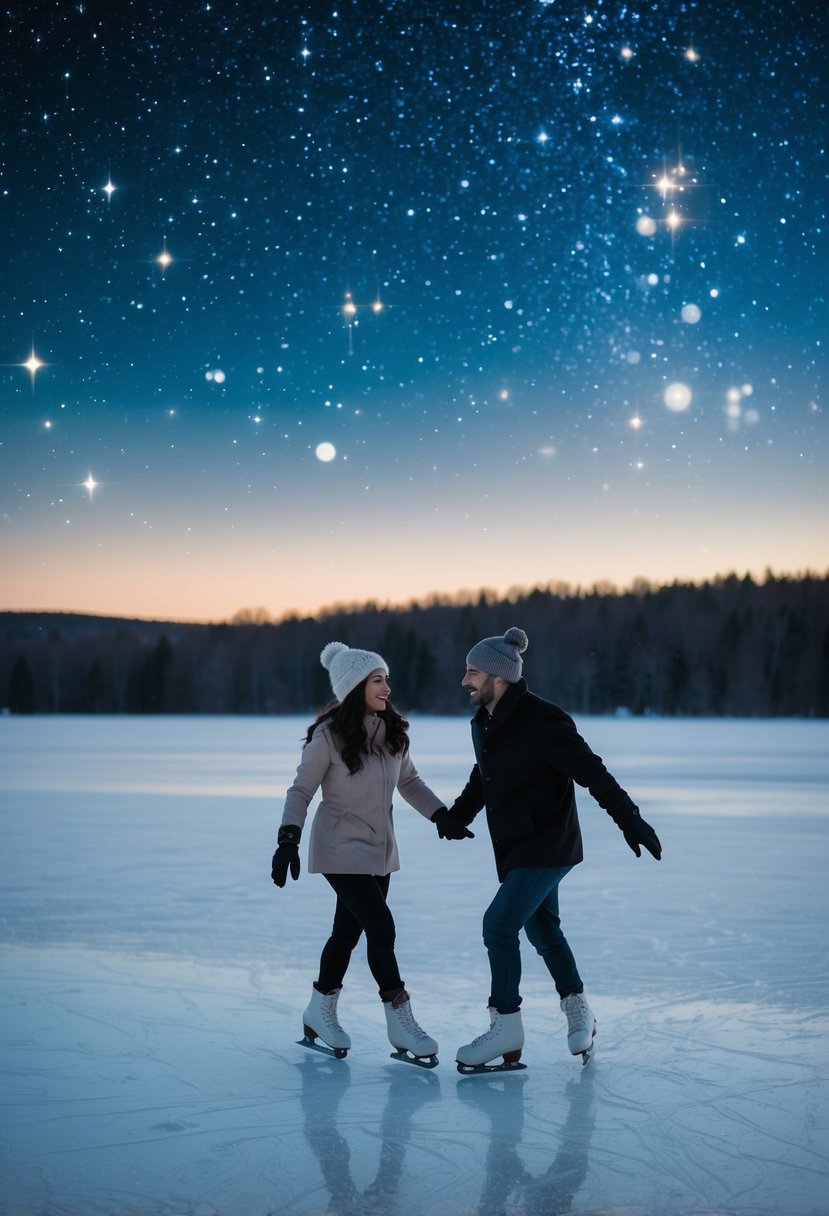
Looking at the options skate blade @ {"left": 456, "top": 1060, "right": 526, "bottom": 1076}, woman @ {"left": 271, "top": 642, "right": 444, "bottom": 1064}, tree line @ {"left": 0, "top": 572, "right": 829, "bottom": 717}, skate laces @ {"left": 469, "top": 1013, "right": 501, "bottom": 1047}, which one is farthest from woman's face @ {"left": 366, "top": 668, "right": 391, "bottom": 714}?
tree line @ {"left": 0, "top": 572, "right": 829, "bottom": 717}

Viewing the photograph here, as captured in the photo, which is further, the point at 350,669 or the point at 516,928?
the point at 350,669

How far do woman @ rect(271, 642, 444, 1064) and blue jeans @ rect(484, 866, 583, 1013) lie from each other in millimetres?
302

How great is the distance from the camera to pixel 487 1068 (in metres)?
3.66

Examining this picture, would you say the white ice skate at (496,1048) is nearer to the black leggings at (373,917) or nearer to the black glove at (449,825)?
the black leggings at (373,917)

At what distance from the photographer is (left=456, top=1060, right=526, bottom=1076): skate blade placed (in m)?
3.66

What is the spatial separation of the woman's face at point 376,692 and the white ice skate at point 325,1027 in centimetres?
97

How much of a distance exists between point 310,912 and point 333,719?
2898 millimetres

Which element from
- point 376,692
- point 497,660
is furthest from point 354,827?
point 497,660

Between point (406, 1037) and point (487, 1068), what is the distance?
27cm

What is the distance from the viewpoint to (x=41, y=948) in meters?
5.46

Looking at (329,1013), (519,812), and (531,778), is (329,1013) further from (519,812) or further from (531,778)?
(531,778)

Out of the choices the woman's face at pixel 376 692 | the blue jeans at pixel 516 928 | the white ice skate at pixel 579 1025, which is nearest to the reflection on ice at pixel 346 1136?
the blue jeans at pixel 516 928

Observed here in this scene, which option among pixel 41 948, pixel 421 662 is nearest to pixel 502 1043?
pixel 41 948

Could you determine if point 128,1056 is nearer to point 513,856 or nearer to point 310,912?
point 513,856
